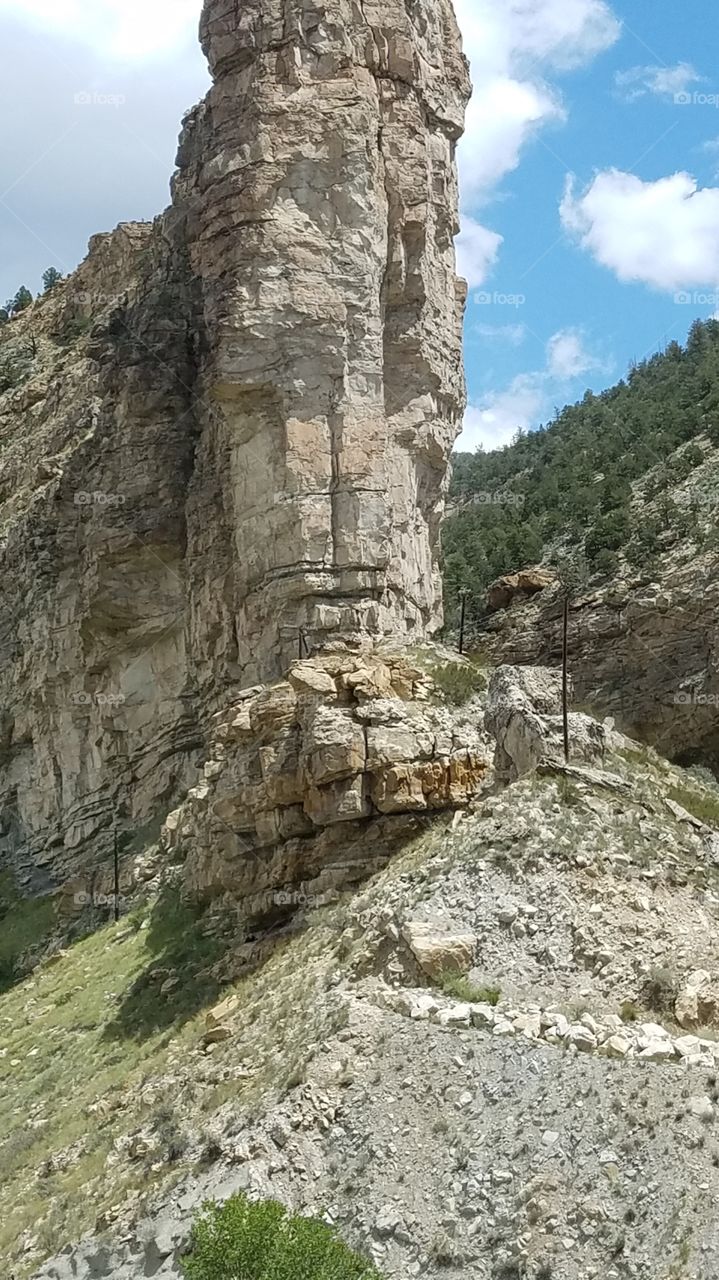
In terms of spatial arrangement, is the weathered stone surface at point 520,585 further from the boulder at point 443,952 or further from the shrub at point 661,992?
the shrub at point 661,992

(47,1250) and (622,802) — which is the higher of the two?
(622,802)

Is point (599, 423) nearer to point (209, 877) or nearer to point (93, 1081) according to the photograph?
point (209, 877)

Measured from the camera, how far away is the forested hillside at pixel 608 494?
178 ft

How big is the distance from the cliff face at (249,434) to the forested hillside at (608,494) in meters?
15.1

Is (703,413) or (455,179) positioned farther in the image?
(703,413)

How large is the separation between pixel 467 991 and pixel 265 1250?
5602 mm

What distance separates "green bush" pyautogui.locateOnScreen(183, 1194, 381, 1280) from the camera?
15508 millimetres

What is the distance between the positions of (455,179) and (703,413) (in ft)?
84.3

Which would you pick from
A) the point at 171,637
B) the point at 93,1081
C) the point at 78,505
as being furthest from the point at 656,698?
the point at 93,1081

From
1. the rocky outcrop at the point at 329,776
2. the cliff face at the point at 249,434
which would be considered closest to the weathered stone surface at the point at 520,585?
the cliff face at the point at 249,434

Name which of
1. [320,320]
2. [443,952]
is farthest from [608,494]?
[443,952]

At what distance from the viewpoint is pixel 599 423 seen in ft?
268

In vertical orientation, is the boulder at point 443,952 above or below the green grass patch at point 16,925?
above

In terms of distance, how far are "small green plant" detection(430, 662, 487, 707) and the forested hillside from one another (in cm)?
2062
